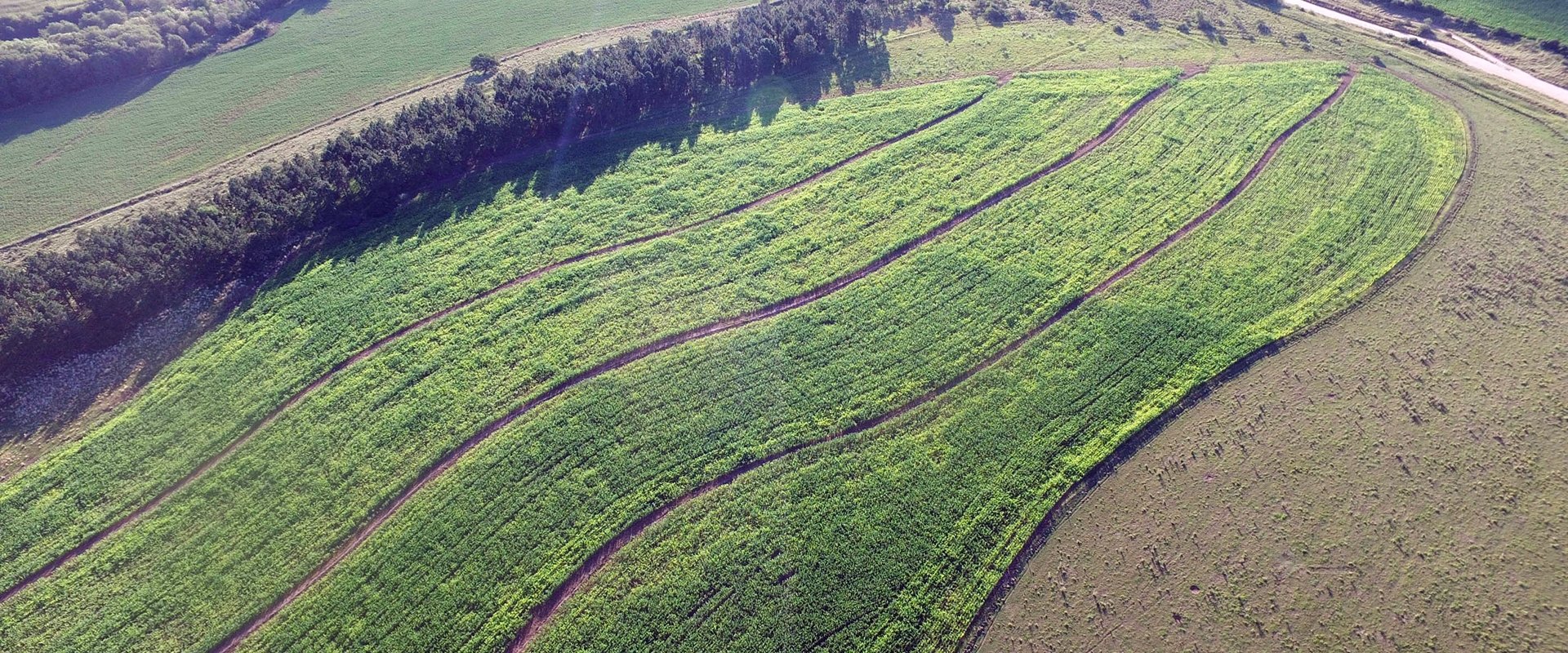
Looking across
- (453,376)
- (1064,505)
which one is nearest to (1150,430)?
(1064,505)

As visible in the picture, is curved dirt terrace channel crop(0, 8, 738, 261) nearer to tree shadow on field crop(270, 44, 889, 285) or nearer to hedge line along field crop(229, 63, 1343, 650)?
tree shadow on field crop(270, 44, 889, 285)

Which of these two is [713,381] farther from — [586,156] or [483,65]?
[483,65]

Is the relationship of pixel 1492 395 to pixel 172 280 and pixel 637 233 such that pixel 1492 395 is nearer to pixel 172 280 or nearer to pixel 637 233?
pixel 637 233

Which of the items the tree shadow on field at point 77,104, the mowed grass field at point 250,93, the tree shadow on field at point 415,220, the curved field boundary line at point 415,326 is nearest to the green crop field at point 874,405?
the curved field boundary line at point 415,326

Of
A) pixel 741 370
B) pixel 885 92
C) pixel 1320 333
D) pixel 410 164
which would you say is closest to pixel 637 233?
pixel 741 370

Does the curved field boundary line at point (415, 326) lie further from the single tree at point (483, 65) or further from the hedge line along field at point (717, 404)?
the single tree at point (483, 65)

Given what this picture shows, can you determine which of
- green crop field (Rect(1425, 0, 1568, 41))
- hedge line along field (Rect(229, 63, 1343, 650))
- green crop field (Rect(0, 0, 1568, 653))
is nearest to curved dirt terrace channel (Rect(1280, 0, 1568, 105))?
green crop field (Rect(1425, 0, 1568, 41))

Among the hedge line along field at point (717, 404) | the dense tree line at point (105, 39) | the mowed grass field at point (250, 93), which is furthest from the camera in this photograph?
the dense tree line at point (105, 39)
